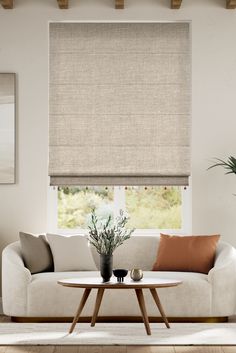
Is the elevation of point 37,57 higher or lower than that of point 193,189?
higher

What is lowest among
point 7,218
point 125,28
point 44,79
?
point 7,218

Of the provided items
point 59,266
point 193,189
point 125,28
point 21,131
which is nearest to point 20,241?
point 59,266

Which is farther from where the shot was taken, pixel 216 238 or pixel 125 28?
pixel 125 28

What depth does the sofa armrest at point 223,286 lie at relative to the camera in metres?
7.62

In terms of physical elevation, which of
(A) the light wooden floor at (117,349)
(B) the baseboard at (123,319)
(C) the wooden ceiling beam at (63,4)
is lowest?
(B) the baseboard at (123,319)

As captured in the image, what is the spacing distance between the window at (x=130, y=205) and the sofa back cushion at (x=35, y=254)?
2.30 feet

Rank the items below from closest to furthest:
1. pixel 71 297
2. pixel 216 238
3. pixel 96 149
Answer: pixel 71 297, pixel 216 238, pixel 96 149

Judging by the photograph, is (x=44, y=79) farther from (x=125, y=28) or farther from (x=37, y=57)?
(x=125, y=28)

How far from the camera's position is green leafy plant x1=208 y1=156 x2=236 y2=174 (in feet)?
27.3

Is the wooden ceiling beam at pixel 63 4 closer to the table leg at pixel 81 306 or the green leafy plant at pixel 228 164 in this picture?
the green leafy plant at pixel 228 164

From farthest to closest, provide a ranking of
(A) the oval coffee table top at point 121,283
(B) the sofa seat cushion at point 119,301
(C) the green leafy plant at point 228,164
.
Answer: (C) the green leafy plant at point 228,164, (B) the sofa seat cushion at point 119,301, (A) the oval coffee table top at point 121,283

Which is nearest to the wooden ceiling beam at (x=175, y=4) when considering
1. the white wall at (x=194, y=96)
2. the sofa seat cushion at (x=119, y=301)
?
the white wall at (x=194, y=96)

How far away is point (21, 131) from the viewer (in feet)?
28.7

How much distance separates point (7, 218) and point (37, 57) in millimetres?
1698
